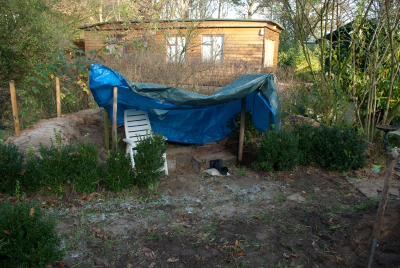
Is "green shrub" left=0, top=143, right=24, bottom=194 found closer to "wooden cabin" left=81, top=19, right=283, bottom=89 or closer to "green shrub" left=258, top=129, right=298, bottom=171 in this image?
"green shrub" left=258, top=129, right=298, bottom=171

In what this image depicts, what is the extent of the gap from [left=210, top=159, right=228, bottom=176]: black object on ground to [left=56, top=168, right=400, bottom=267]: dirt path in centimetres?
66

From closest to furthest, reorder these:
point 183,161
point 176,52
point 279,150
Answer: point 279,150 → point 183,161 → point 176,52

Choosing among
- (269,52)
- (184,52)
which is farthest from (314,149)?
(269,52)

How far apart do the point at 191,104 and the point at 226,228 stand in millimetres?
2262

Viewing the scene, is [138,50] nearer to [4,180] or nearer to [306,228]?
[4,180]

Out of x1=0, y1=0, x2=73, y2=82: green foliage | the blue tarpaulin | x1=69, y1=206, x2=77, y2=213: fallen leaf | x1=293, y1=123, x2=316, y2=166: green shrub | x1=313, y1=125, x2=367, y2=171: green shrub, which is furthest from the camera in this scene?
x1=0, y1=0, x2=73, y2=82: green foliage

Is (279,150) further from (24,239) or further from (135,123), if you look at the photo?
(24,239)

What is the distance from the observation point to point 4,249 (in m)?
2.20

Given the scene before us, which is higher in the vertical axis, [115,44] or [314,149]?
[115,44]

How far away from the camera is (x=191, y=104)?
16.5 feet

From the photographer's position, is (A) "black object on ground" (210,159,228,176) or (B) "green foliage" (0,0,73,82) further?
(B) "green foliage" (0,0,73,82)

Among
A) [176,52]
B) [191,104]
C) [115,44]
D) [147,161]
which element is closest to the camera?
[147,161]

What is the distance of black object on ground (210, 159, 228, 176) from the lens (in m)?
5.46

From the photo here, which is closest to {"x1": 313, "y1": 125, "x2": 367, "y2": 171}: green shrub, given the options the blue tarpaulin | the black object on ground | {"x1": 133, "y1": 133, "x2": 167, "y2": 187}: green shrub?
the blue tarpaulin
